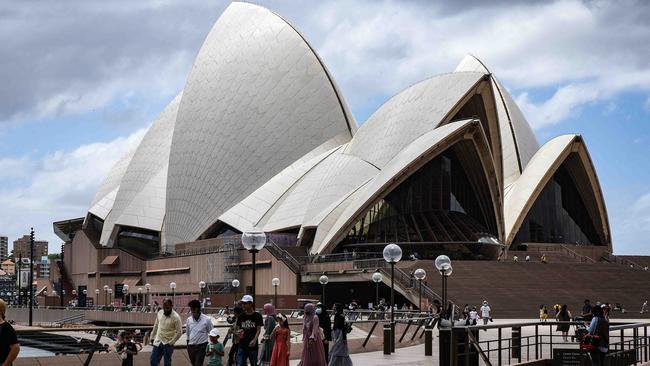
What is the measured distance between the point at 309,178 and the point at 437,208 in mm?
6997

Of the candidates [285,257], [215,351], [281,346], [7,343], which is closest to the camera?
[7,343]

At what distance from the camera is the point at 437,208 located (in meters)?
47.2

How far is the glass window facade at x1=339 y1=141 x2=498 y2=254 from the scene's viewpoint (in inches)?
1751

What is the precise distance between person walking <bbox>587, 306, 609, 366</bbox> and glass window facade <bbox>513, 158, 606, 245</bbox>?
1579 inches

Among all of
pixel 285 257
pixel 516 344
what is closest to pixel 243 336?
pixel 516 344

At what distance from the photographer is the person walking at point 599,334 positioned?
12000 mm

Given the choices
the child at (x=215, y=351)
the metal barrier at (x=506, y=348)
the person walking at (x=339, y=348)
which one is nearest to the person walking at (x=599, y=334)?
the metal barrier at (x=506, y=348)

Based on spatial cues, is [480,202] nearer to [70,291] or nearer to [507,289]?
[507,289]

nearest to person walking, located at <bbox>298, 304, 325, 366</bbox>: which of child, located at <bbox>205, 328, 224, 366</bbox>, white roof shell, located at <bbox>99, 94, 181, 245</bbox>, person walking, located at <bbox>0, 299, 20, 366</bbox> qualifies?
child, located at <bbox>205, 328, 224, 366</bbox>

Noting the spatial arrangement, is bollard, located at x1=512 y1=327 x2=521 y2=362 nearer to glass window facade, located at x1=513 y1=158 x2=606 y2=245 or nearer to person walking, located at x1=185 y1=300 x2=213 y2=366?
person walking, located at x1=185 y1=300 x2=213 y2=366

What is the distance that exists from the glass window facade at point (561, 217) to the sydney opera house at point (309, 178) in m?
0.08

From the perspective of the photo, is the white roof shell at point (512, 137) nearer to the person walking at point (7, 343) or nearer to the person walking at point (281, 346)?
the person walking at point (281, 346)

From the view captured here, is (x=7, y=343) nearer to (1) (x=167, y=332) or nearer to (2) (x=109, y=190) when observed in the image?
(1) (x=167, y=332)

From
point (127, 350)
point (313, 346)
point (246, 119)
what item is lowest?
point (127, 350)
